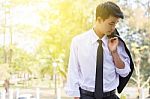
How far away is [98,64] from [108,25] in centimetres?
18

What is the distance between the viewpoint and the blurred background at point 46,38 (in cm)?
306

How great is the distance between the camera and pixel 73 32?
3.07m

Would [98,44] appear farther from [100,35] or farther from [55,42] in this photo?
[55,42]

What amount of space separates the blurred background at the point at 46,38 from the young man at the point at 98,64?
154 centimetres

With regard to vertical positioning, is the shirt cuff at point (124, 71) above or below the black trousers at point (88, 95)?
above

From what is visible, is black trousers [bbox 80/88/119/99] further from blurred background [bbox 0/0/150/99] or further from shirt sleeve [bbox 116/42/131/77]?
blurred background [bbox 0/0/150/99]

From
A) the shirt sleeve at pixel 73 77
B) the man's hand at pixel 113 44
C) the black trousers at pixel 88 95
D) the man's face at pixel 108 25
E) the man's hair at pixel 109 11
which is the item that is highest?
the man's hair at pixel 109 11

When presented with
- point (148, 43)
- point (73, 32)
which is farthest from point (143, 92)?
point (73, 32)

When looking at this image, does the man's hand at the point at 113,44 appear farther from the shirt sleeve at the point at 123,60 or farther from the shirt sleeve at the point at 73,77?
the shirt sleeve at the point at 73,77

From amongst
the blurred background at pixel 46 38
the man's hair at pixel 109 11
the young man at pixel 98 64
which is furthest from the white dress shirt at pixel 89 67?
the blurred background at pixel 46 38

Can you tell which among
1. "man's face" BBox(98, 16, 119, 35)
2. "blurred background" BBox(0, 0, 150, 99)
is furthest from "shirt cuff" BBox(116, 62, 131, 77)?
"blurred background" BBox(0, 0, 150, 99)

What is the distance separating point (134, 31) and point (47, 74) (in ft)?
2.91

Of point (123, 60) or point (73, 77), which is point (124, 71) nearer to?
point (123, 60)

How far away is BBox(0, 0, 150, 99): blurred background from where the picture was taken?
10.1 ft
